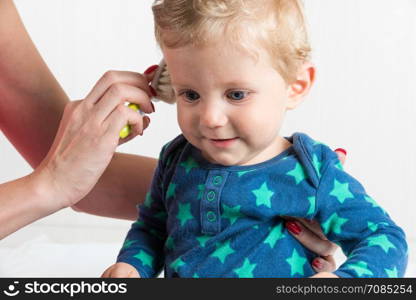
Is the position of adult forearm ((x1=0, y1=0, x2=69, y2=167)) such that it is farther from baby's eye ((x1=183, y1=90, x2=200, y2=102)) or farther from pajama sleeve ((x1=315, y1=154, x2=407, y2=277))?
pajama sleeve ((x1=315, y1=154, x2=407, y2=277))

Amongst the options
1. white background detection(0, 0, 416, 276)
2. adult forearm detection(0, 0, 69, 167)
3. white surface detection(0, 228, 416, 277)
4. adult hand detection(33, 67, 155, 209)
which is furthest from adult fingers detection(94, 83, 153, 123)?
white background detection(0, 0, 416, 276)

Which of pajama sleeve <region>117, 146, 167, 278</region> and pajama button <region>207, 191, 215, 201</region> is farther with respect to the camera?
pajama sleeve <region>117, 146, 167, 278</region>

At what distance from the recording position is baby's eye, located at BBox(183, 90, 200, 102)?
3.86ft

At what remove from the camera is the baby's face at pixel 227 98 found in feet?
3.69

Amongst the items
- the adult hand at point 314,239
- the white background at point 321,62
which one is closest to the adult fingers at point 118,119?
the adult hand at point 314,239

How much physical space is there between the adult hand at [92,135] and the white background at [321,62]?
1396 mm

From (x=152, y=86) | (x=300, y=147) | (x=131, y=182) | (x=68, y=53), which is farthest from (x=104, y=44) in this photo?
(x=300, y=147)

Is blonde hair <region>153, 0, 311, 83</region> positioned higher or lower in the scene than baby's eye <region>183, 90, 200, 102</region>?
higher

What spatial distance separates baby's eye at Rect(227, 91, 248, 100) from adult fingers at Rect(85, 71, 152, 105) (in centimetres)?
22

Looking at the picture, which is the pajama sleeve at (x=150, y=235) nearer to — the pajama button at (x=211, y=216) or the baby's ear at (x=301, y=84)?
the pajama button at (x=211, y=216)

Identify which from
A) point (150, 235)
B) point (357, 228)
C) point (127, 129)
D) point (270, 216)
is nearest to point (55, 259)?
point (150, 235)

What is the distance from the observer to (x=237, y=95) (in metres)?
1.15

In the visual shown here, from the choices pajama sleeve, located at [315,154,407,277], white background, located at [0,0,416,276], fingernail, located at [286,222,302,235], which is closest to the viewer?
pajama sleeve, located at [315,154,407,277]

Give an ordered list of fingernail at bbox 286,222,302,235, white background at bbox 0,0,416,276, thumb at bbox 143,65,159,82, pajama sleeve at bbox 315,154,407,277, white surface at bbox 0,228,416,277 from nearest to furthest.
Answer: pajama sleeve at bbox 315,154,407,277 → fingernail at bbox 286,222,302,235 → thumb at bbox 143,65,159,82 → white surface at bbox 0,228,416,277 → white background at bbox 0,0,416,276
